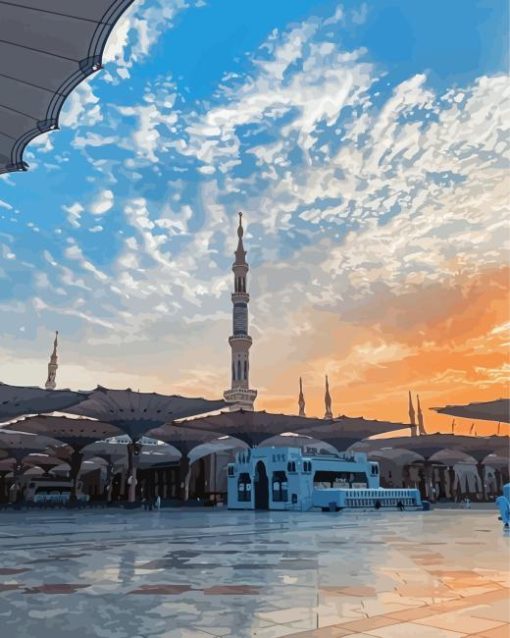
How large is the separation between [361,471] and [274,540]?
27.8m

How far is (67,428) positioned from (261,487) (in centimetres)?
1742

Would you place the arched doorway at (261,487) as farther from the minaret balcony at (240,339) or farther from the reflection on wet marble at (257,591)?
the minaret balcony at (240,339)

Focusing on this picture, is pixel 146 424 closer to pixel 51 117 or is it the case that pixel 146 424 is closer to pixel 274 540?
pixel 274 540

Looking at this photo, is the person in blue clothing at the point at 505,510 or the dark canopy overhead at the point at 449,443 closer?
the person in blue clothing at the point at 505,510

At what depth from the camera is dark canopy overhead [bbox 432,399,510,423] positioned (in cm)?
2977

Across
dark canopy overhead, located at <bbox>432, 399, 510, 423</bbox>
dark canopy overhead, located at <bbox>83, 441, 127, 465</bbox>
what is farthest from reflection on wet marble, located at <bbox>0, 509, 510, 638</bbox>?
dark canopy overhead, located at <bbox>83, 441, 127, 465</bbox>

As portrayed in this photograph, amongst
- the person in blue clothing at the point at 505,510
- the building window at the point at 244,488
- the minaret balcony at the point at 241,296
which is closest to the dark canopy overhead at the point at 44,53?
the person in blue clothing at the point at 505,510

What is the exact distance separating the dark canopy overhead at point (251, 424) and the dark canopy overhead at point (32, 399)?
497 inches

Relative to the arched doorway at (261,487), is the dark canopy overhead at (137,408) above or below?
above

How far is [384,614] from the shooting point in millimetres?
4777

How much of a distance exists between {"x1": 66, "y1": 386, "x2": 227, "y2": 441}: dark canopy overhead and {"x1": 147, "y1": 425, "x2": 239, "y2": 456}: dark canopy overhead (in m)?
8.29

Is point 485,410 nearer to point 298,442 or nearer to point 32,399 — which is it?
point 32,399

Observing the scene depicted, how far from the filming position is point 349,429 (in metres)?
49.1

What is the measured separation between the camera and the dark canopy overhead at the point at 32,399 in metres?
30.1
